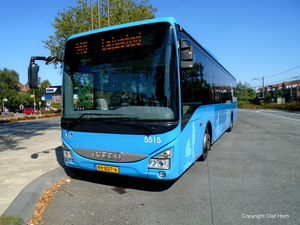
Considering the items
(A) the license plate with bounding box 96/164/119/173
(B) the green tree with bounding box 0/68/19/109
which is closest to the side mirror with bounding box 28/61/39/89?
(A) the license plate with bounding box 96/164/119/173

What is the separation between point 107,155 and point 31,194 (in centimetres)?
146

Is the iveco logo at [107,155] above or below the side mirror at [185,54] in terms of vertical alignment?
below

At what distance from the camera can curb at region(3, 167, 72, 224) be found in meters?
3.75

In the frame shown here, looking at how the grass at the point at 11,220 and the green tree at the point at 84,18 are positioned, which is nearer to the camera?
the grass at the point at 11,220

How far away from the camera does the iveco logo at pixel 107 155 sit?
459 cm

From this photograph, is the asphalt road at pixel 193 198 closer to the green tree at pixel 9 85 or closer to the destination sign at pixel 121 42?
the destination sign at pixel 121 42

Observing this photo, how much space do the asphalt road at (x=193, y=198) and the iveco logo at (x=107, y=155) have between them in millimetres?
737

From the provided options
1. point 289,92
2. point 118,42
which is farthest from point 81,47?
point 289,92

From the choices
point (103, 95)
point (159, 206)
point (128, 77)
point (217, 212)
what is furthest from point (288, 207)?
point (103, 95)

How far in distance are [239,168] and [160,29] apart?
13.7 ft

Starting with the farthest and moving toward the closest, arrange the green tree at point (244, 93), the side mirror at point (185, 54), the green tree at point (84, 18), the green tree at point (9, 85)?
the green tree at point (244, 93), the green tree at point (9, 85), the green tree at point (84, 18), the side mirror at point (185, 54)

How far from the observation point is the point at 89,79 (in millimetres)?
5105

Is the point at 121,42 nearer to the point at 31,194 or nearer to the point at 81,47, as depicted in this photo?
the point at 81,47

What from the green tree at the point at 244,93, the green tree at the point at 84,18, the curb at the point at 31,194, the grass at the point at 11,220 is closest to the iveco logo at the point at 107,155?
the curb at the point at 31,194
